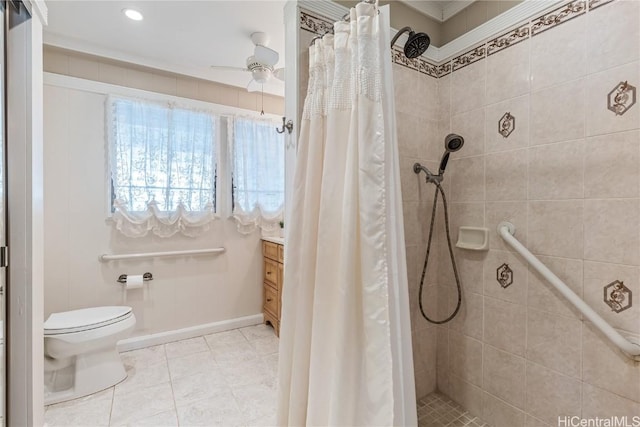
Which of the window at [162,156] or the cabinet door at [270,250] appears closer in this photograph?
the window at [162,156]

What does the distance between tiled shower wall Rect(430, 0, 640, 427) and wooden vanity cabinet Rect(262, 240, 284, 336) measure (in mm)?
1325

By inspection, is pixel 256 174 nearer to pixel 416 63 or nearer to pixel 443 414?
pixel 416 63

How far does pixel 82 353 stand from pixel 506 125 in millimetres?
2807

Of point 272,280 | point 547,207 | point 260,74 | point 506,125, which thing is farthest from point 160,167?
point 547,207

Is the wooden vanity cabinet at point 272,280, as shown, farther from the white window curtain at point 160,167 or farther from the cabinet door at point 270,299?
the white window curtain at point 160,167

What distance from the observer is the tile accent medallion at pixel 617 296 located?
114 centimetres

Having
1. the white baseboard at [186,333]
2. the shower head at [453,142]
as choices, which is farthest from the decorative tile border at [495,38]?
the white baseboard at [186,333]

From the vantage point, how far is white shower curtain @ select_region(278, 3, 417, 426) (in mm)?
1025

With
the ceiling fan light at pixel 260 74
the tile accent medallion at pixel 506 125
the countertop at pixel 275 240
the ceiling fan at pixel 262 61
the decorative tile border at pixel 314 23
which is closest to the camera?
the decorative tile border at pixel 314 23

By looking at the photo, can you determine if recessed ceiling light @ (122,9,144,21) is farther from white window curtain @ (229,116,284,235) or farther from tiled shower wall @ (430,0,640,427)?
→ tiled shower wall @ (430,0,640,427)

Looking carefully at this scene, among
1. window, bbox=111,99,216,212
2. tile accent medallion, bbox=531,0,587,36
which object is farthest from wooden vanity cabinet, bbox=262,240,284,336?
tile accent medallion, bbox=531,0,587,36

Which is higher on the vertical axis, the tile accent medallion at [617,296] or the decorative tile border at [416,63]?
the decorative tile border at [416,63]

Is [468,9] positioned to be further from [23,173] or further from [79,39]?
[79,39]

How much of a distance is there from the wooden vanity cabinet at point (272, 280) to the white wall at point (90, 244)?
55 centimetres
